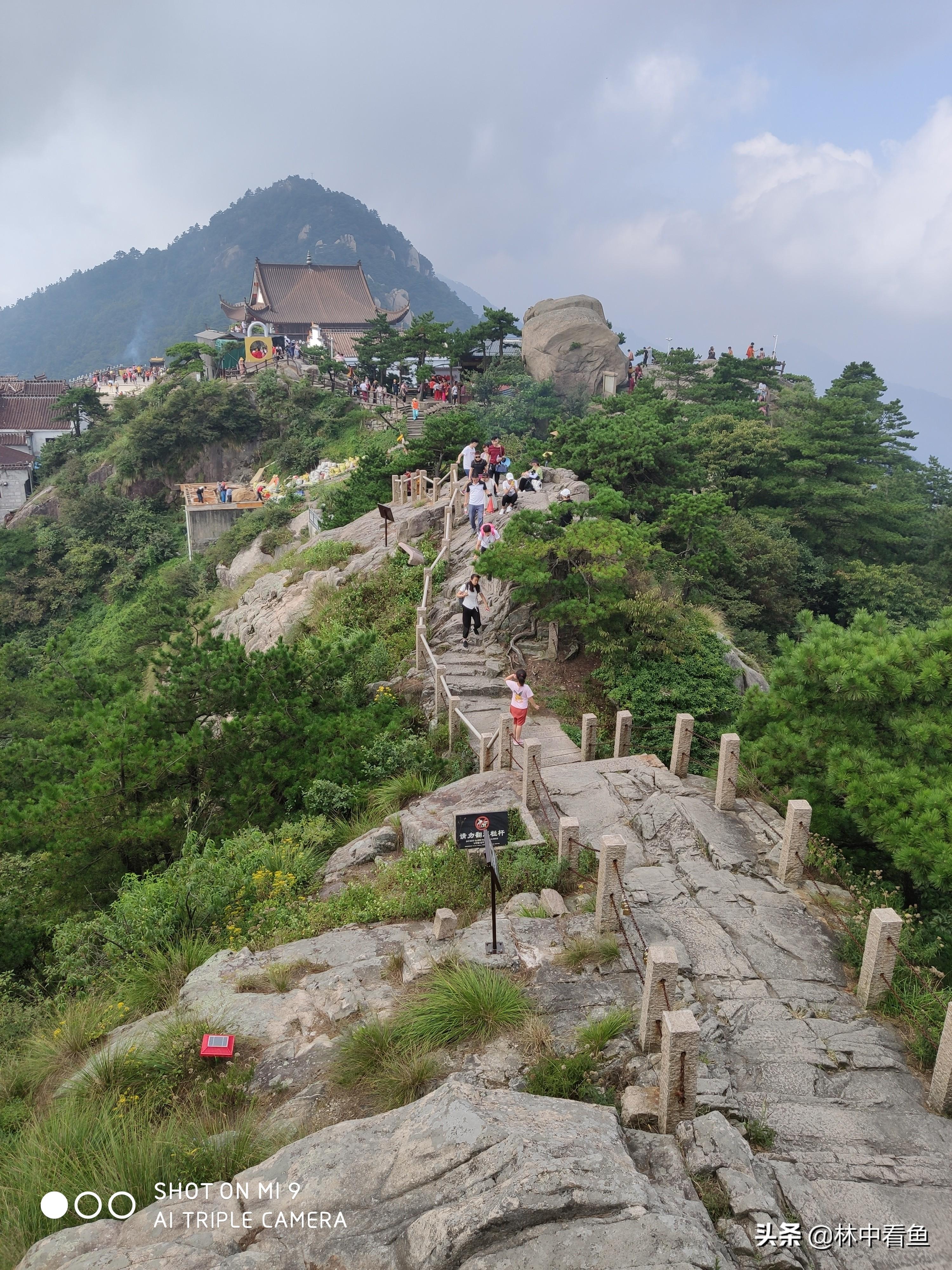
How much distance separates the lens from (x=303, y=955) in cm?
720

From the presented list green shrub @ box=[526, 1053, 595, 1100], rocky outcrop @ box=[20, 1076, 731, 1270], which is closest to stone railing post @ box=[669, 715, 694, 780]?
green shrub @ box=[526, 1053, 595, 1100]

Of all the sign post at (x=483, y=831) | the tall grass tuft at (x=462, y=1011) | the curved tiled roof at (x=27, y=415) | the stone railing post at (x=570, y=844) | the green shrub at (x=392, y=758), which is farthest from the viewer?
the curved tiled roof at (x=27, y=415)

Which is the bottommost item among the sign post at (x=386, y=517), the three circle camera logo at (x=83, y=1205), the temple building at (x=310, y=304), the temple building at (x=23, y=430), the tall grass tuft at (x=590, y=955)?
the three circle camera logo at (x=83, y=1205)

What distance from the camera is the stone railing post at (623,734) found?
10984 mm

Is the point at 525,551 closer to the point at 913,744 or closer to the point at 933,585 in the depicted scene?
the point at 913,744

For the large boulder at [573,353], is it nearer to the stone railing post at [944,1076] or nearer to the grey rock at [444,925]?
the grey rock at [444,925]

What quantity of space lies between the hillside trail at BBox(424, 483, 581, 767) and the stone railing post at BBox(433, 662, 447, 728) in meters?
0.21

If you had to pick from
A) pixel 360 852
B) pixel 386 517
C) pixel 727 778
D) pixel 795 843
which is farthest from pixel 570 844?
pixel 386 517

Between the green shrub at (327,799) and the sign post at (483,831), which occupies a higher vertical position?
the sign post at (483,831)

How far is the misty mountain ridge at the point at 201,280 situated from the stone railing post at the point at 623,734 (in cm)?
12690

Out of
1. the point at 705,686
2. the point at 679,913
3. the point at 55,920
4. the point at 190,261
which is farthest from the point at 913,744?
the point at 190,261

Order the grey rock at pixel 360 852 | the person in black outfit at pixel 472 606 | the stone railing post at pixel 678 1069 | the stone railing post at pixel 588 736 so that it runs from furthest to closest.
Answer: the person in black outfit at pixel 472 606 < the stone railing post at pixel 588 736 < the grey rock at pixel 360 852 < the stone railing post at pixel 678 1069

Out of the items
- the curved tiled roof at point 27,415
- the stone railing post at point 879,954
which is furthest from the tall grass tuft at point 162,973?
the curved tiled roof at point 27,415

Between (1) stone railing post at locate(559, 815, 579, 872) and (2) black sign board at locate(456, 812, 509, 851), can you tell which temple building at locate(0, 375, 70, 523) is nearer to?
(1) stone railing post at locate(559, 815, 579, 872)
